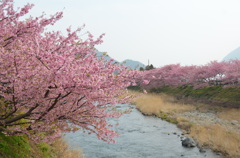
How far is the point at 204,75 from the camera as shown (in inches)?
1580

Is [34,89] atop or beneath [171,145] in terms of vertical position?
atop

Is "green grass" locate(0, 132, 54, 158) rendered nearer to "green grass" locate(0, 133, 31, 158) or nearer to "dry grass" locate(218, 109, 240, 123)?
"green grass" locate(0, 133, 31, 158)

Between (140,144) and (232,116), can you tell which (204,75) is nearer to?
(232,116)

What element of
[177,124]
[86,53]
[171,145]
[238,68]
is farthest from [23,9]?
[238,68]

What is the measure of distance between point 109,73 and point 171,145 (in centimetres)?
1225

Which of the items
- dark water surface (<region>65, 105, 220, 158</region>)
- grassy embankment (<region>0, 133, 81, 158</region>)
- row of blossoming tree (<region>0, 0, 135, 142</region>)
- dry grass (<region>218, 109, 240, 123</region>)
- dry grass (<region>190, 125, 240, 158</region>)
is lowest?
dark water surface (<region>65, 105, 220, 158</region>)

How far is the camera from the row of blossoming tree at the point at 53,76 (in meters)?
4.44

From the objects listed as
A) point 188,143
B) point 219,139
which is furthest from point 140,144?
point 219,139

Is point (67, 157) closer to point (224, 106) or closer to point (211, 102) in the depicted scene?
point (224, 106)

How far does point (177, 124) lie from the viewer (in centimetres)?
2208

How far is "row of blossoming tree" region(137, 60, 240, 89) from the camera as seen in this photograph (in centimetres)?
3250

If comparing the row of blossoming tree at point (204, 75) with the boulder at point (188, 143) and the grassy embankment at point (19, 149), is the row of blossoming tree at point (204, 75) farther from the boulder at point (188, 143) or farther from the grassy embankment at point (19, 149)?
the grassy embankment at point (19, 149)

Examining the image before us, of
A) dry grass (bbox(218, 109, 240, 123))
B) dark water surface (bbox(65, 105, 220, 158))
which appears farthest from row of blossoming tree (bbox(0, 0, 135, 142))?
dry grass (bbox(218, 109, 240, 123))

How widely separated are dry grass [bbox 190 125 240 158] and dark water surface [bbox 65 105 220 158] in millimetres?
798
